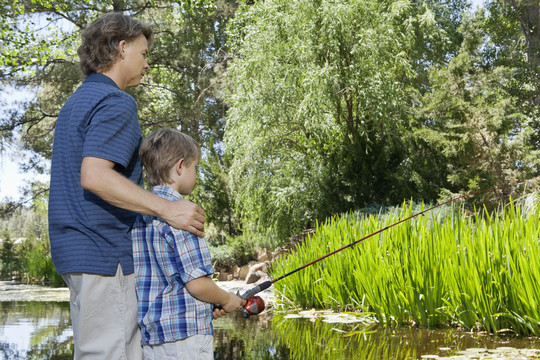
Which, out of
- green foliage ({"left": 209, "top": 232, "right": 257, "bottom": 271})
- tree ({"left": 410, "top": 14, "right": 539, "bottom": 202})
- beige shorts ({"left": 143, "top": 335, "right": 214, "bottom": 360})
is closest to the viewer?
beige shorts ({"left": 143, "top": 335, "right": 214, "bottom": 360})

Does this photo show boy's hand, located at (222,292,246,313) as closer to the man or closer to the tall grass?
A: the man

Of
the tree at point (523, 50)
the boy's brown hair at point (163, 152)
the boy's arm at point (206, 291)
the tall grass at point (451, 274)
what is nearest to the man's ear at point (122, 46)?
the boy's brown hair at point (163, 152)

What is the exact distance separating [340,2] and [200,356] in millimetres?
9190

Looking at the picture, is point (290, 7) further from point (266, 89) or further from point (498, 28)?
point (498, 28)

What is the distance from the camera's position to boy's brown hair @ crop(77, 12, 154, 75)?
2.07m

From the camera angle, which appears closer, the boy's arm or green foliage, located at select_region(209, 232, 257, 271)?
the boy's arm

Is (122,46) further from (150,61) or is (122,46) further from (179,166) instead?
(150,61)

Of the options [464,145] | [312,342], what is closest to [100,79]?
[312,342]

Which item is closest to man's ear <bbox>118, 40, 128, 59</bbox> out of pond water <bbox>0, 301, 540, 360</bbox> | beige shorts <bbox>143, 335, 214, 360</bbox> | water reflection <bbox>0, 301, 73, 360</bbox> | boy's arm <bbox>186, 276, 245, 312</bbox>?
boy's arm <bbox>186, 276, 245, 312</bbox>

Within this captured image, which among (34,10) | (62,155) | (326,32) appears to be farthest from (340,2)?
(34,10)

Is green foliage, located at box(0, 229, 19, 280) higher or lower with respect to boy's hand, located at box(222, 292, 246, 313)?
higher

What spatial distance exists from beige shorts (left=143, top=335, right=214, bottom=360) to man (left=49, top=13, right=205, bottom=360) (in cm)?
6

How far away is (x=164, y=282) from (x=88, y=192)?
1.30ft

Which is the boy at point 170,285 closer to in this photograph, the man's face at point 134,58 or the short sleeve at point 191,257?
the short sleeve at point 191,257
